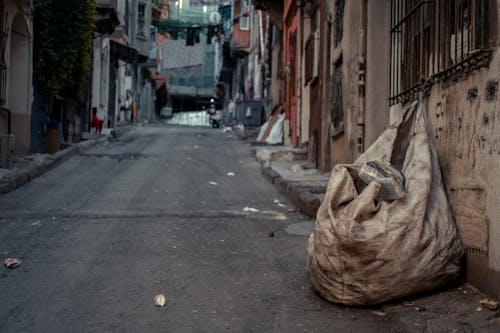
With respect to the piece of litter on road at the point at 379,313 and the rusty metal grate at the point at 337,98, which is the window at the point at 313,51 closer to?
the rusty metal grate at the point at 337,98

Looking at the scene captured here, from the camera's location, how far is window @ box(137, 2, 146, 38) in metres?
38.5

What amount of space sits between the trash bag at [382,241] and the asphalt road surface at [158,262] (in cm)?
22

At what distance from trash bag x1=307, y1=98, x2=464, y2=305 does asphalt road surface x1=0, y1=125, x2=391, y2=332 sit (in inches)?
8.7

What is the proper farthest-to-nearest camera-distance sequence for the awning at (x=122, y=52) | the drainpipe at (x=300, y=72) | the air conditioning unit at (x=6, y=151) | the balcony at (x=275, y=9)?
the awning at (x=122, y=52) → the balcony at (x=275, y=9) → the drainpipe at (x=300, y=72) → the air conditioning unit at (x=6, y=151)

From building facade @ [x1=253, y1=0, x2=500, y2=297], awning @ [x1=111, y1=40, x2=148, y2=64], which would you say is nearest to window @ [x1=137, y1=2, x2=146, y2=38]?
awning @ [x1=111, y1=40, x2=148, y2=64]

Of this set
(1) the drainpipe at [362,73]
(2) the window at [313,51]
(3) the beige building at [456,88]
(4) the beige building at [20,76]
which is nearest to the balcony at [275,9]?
(2) the window at [313,51]

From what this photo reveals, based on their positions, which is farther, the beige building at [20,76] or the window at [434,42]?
the beige building at [20,76]

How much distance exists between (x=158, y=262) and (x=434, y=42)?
9.80 ft

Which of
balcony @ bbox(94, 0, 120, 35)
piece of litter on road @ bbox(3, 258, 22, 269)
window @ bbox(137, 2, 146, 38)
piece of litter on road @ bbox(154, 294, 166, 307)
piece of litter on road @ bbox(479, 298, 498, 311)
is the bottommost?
piece of litter on road @ bbox(154, 294, 166, 307)

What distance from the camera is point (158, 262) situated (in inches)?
215

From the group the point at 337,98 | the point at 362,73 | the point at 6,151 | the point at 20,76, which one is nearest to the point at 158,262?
the point at 362,73

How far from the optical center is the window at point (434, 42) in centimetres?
414

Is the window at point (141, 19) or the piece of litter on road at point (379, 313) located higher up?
the window at point (141, 19)

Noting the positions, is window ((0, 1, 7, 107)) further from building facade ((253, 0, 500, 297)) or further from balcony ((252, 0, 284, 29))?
balcony ((252, 0, 284, 29))
